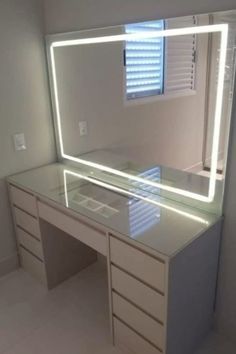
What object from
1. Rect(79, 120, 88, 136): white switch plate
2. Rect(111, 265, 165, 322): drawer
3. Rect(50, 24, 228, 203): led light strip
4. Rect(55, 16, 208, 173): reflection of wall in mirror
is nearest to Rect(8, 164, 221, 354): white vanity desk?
Rect(111, 265, 165, 322): drawer

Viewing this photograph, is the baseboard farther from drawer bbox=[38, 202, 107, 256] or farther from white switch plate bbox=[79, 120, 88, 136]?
white switch plate bbox=[79, 120, 88, 136]

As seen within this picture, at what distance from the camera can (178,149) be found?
1596 mm

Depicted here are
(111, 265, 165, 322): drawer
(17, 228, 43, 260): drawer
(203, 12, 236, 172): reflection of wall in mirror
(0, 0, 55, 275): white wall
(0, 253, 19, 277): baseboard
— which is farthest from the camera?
(0, 253, 19, 277): baseboard

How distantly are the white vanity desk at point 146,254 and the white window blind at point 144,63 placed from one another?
597mm

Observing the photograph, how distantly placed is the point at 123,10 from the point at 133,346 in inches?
66.7

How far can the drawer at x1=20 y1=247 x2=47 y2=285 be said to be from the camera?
6.73 feet

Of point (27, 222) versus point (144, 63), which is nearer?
point (144, 63)

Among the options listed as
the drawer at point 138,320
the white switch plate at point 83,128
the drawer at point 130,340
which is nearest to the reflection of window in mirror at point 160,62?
the white switch plate at point 83,128

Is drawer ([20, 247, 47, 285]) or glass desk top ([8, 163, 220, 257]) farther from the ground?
glass desk top ([8, 163, 220, 257])

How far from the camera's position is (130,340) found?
1531mm

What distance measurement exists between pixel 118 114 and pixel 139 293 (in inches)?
39.9

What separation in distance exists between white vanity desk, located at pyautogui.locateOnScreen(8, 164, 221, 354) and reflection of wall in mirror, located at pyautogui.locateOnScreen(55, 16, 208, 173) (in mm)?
287

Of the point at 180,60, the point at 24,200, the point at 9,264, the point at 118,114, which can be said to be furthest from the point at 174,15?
the point at 9,264

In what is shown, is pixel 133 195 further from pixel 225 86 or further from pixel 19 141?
pixel 19 141
